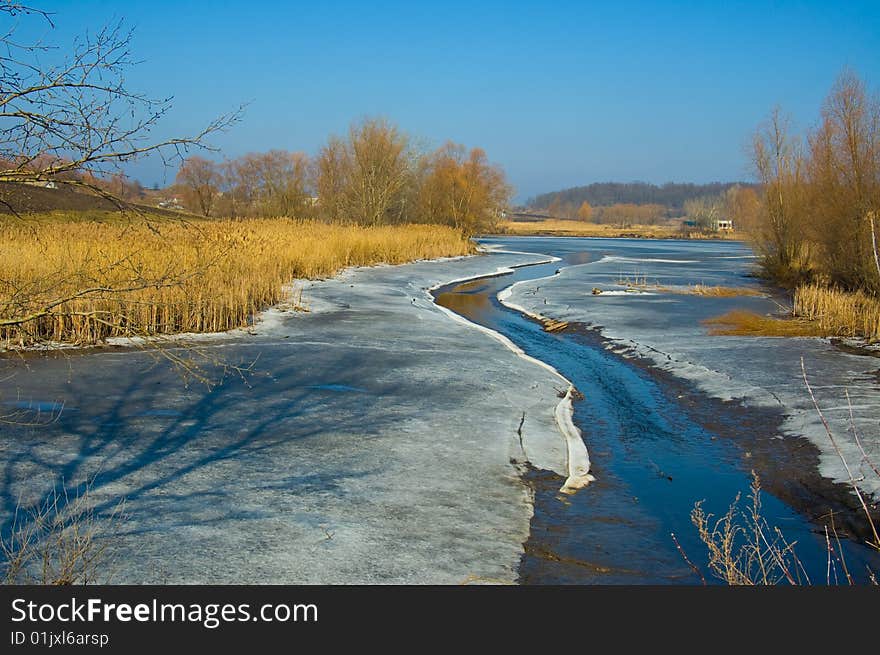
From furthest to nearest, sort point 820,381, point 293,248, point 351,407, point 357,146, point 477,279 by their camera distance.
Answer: point 357,146 < point 477,279 < point 293,248 < point 820,381 < point 351,407

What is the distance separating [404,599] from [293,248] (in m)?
20.3

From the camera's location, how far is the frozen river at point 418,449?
5.18 metres

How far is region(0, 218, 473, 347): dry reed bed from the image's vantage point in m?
8.77

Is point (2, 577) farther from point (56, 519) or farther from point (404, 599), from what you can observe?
point (404, 599)

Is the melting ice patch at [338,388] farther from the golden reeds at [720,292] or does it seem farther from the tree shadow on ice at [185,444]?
the golden reeds at [720,292]

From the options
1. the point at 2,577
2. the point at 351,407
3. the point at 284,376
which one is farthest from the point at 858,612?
the point at 284,376

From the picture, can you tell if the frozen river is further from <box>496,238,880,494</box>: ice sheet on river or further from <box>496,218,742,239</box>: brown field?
<box>496,218,742,239</box>: brown field

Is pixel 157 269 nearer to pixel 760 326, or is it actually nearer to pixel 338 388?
pixel 338 388

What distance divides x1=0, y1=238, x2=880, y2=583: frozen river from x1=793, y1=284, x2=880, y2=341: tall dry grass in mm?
1376

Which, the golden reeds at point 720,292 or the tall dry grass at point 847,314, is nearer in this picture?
the tall dry grass at point 847,314

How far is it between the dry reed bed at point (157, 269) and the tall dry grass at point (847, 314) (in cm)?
1227

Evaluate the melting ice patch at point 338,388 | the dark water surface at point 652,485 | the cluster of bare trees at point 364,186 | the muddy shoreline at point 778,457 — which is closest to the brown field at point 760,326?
the dark water surface at point 652,485

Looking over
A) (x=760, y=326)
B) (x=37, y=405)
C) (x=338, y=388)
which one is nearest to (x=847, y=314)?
(x=760, y=326)

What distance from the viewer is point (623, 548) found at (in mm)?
5727
